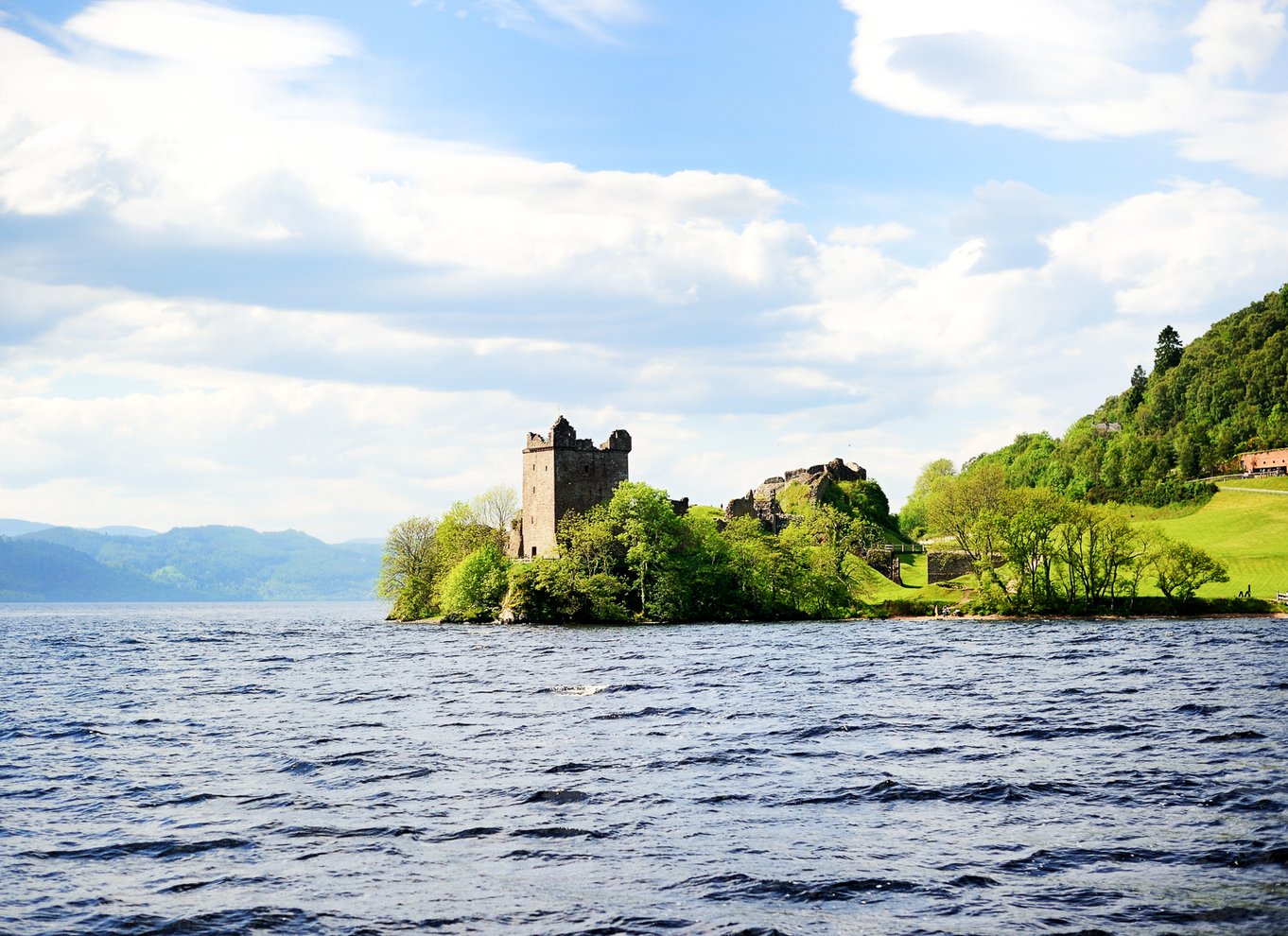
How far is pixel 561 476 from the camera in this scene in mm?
107125

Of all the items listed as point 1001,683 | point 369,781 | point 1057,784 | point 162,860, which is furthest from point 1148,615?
point 162,860

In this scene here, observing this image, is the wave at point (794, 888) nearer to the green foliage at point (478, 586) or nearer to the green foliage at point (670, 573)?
the green foliage at point (670, 573)

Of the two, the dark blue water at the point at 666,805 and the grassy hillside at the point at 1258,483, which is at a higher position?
the grassy hillside at the point at 1258,483

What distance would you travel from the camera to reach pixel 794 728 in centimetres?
3247

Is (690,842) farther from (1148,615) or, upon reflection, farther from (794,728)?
(1148,615)

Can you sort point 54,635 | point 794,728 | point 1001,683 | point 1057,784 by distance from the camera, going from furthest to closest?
point 54,635
point 1001,683
point 794,728
point 1057,784

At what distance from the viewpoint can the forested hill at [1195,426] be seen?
162625mm

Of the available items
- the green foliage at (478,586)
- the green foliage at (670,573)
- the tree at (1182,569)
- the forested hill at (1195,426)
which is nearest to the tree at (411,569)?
the green foliage at (478,586)

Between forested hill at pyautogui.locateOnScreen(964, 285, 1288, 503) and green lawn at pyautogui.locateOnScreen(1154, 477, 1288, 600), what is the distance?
460 inches

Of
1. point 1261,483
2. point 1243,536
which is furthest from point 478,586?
point 1261,483

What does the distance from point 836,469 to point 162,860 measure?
460 feet

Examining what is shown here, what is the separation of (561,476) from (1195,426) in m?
118

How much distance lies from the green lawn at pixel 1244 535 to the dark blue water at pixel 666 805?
54589mm

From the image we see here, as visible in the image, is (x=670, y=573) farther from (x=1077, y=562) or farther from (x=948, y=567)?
(x=1077, y=562)
